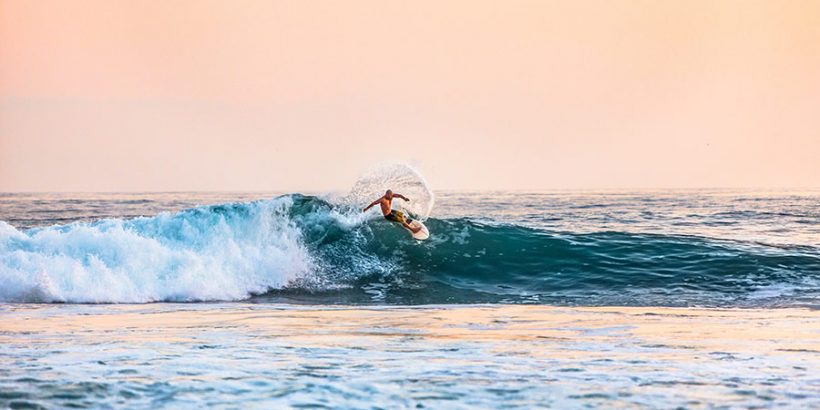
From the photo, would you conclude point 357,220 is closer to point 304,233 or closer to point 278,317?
point 304,233

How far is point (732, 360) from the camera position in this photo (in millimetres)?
10289

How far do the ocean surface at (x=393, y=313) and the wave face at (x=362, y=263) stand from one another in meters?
0.06

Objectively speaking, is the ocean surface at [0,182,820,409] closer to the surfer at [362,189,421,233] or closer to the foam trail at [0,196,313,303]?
the foam trail at [0,196,313,303]

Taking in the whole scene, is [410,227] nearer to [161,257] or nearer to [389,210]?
[389,210]

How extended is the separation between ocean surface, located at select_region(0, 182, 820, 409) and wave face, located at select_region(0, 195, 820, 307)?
0.20ft

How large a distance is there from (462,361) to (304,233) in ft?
41.6

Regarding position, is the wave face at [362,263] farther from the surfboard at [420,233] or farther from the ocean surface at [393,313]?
the surfboard at [420,233]

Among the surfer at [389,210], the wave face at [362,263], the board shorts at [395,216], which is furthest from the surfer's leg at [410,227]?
the wave face at [362,263]

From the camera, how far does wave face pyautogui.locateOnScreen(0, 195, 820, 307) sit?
1791 cm

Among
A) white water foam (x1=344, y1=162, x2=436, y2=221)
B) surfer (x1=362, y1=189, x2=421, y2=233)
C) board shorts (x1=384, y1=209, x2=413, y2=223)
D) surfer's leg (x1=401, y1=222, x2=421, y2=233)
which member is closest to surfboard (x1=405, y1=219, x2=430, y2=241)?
surfer's leg (x1=401, y1=222, x2=421, y2=233)

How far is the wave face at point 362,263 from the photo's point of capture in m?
17.9

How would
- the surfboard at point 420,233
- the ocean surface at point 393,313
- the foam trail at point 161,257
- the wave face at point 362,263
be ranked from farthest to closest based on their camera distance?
the surfboard at point 420,233 → the wave face at point 362,263 → the foam trail at point 161,257 → the ocean surface at point 393,313

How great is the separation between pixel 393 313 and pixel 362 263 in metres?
6.72

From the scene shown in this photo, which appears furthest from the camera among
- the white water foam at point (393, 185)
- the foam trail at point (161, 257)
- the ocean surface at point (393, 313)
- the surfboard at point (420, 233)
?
the white water foam at point (393, 185)
